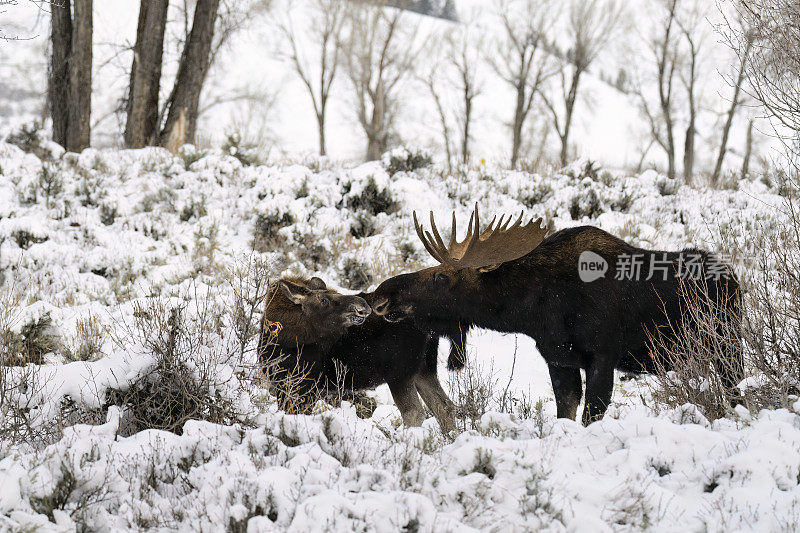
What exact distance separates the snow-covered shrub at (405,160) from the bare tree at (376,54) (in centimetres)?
1569

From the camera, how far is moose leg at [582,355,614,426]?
5.34m

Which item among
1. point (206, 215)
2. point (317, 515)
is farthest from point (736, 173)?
point (317, 515)

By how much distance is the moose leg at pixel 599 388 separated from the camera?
534 centimetres

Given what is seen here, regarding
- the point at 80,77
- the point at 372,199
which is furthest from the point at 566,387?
the point at 80,77

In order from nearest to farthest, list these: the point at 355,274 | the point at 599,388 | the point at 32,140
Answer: the point at 599,388 < the point at 355,274 < the point at 32,140

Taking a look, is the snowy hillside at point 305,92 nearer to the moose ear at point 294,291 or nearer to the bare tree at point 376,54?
the bare tree at point 376,54

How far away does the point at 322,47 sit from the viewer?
115ft

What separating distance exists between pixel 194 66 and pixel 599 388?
1305 cm

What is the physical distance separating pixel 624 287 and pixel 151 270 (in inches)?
283

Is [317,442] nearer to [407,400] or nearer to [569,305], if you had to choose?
[407,400]

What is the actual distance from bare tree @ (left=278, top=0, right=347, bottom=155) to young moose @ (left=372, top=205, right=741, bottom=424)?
85.5 ft

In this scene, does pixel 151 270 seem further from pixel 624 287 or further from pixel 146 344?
pixel 624 287

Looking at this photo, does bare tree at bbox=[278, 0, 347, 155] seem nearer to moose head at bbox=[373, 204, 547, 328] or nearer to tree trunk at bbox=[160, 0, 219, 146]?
tree trunk at bbox=[160, 0, 219, 146]

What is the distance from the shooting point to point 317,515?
11.0 feet
